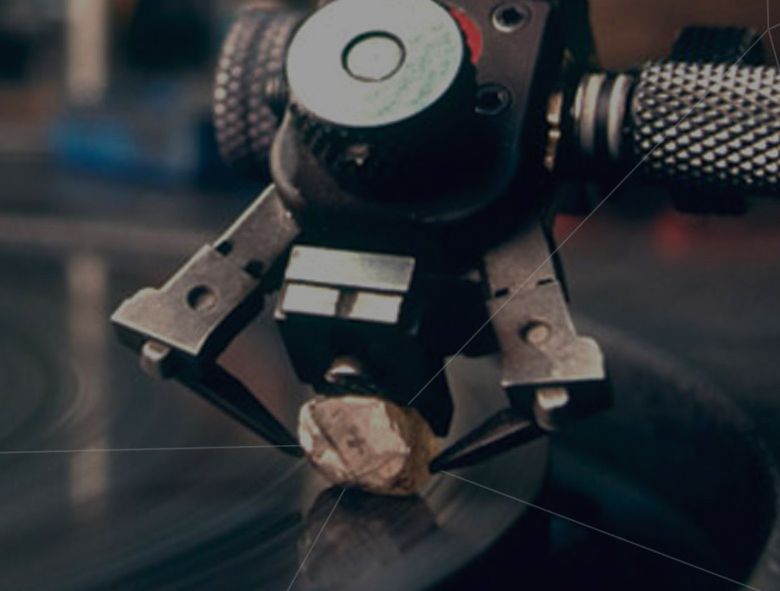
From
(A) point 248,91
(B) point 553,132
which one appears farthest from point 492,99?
(A) point 248,91

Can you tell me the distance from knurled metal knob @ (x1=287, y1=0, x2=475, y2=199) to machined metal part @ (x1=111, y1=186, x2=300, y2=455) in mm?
45

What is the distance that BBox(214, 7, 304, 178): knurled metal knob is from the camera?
564 millimetres

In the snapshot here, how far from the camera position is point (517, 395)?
0.44 m

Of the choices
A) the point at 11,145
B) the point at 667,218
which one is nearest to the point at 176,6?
the point at 11,145

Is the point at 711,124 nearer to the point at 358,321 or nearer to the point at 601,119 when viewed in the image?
the point at 601,119

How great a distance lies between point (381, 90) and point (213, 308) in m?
0.10

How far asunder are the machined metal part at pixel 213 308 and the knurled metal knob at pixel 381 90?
45 mm

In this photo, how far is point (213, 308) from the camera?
48 cm

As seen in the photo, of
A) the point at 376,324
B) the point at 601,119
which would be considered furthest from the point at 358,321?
the point at 601,119
